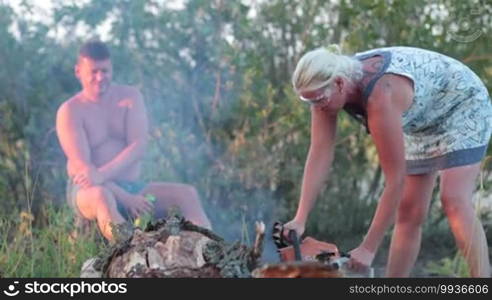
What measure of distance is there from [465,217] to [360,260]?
2.29ft

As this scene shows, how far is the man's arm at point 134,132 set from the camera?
6.43 meters

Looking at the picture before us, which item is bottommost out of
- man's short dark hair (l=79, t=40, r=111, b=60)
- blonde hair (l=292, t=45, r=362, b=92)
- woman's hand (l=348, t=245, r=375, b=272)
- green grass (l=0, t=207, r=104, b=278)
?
green grass (l=0, t=207, r=104, b=278)

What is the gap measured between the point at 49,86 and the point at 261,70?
51.8 inches

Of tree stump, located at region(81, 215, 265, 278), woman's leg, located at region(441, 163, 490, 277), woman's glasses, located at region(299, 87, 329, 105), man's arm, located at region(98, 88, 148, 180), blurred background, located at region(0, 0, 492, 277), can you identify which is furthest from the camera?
blurred background, located at region(0, 0, 492, 277)

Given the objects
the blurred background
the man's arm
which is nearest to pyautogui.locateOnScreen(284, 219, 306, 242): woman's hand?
the man's arm

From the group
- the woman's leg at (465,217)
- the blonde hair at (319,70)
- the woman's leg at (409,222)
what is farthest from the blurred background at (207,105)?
the blonde hair at (319,70)

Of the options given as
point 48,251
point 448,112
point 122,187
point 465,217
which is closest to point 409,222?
point 465,217

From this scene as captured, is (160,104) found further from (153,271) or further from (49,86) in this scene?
(153,271)

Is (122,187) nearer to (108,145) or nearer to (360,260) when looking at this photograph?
(108,145)

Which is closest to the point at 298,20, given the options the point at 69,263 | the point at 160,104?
the point at 160,104

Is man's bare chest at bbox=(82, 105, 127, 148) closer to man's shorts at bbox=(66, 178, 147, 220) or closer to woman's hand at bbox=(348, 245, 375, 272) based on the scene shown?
man's shorts at bbox=(66, 178, 147, 220)

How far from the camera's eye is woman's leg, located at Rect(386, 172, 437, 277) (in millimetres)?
4945

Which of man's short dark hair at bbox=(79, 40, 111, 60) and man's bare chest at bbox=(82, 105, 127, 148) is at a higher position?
man's short dark hair at bbox=(79, 40, 111, 60)

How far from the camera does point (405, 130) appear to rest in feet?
15.9
